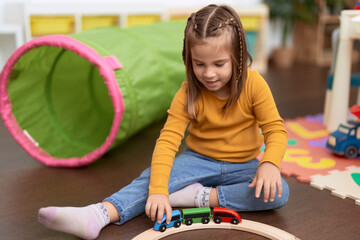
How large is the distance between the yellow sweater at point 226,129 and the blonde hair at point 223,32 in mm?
48

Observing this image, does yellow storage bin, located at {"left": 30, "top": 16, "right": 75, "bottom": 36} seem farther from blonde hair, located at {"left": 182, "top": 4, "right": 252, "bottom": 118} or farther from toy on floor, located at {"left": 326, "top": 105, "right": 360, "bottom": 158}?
toy on floor, located at {"left": 326, "top": 105, "right": 360, "bottom": 158}

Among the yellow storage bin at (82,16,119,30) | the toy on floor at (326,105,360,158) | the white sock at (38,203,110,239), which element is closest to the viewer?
the white sock at (38,203,110,239)

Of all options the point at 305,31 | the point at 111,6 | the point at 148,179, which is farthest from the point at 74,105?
the point at 305,31

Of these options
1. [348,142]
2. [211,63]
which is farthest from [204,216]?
[348,142]

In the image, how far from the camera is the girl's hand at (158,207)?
85 cm

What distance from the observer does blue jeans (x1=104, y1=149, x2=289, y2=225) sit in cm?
93

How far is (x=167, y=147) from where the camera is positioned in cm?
95

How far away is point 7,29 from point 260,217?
179 centimetres

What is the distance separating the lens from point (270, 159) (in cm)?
89

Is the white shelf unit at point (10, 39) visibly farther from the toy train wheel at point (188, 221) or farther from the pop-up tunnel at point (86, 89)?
the toy train wheel at point (188, 221)

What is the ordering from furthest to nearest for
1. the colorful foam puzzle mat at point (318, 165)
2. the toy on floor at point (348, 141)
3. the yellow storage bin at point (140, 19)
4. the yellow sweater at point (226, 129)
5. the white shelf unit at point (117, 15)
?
the yellow storage bin at point (140, 19) < the white shelf unit at point (117, 15) < the toy on floor at point (348, 141) < the colorful foam puzzle mat at point (318, 165) < the yellow sweater at point (226, 129)

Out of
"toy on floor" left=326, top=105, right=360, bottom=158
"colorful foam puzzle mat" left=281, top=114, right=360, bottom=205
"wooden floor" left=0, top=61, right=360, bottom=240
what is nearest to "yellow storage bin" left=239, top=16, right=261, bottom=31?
"colorful foam puzzle mat" left=281, top=114, right=360, bottom=205

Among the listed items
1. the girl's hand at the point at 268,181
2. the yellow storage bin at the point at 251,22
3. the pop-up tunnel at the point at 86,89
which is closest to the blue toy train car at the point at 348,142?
the girl's hand at the point at 268,181

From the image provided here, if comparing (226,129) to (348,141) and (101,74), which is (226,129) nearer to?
(101,74)
